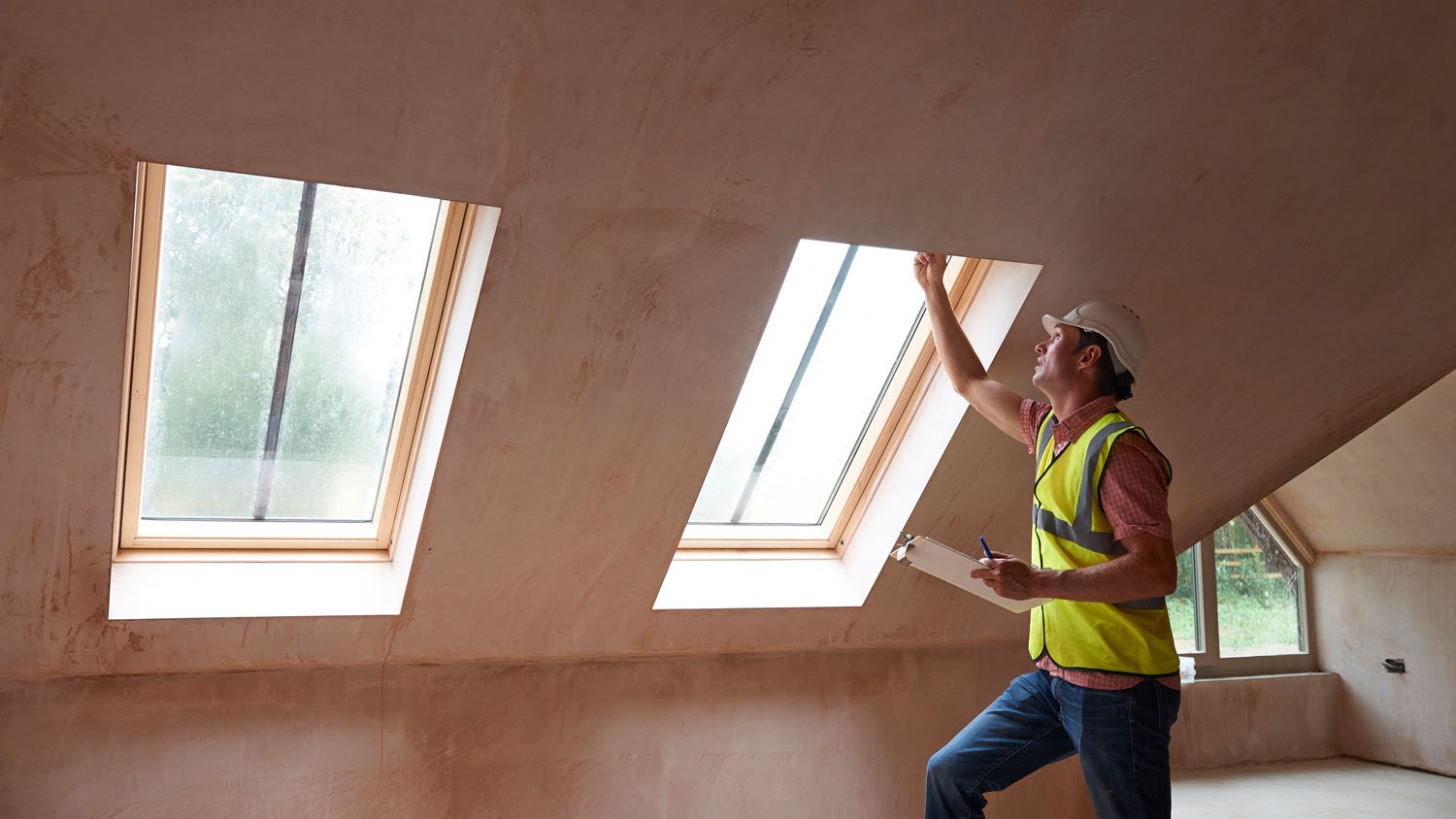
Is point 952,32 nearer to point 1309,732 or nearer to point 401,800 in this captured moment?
point 401,800

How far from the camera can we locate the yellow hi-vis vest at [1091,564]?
230cm

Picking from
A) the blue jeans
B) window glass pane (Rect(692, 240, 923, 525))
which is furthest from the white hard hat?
the blue jeans

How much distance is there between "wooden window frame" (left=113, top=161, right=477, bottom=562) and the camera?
236cm

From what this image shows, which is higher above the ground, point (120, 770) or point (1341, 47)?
point (1341, 47)

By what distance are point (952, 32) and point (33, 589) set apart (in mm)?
2372

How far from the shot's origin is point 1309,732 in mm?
5465

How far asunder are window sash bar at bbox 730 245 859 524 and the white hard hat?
26.0 inches

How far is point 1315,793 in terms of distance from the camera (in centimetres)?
481

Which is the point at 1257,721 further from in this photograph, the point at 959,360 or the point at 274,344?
the point at 274,344

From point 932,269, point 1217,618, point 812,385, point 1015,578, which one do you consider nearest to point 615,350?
point 932,269

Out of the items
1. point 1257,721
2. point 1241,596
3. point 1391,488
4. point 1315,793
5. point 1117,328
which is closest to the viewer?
point 1117,328

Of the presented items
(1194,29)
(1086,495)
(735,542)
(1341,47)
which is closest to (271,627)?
(735,542)

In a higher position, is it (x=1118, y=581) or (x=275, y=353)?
(x=275, y=353)

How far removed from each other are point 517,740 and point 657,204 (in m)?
1.73
